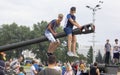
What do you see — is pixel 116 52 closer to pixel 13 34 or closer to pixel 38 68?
pixel 38 68

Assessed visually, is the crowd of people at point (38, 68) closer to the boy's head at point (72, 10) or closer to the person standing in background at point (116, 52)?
the boy's head at point (72, 10)

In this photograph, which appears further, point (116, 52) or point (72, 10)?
point (116, 52)

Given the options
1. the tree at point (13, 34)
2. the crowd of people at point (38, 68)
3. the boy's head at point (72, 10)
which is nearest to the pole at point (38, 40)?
the crowd of people at point (38, 68)

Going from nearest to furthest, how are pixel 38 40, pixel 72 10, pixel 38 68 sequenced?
pixel 38 40 < pixel 72 10 < pixel 38 68

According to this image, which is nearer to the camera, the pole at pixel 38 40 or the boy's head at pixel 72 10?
the pole at pixel 38 40

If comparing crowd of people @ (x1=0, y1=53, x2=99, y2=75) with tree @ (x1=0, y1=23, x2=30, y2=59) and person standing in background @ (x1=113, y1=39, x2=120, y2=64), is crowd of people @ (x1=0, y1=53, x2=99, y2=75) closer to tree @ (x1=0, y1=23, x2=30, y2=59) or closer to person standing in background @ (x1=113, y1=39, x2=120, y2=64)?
person standing in background @ (x1=113, y1=39, x2=120, y2=64)

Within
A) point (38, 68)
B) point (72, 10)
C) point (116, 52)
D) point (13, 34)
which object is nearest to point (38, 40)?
point (72, 10)

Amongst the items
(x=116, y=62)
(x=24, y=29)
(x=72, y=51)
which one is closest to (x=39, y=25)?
(x=24, y=29)

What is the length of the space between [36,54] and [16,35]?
820 centimetres

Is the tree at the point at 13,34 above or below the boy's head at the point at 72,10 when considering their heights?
above

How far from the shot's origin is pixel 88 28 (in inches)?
302

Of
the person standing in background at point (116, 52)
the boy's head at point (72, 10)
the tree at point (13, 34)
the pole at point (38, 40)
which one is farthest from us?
the tree at point (13, 34)

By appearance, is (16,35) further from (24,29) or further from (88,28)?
(88,28)

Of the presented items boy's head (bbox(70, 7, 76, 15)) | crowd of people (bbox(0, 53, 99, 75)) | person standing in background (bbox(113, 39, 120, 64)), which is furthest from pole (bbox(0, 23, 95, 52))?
person standing in background (bbox(113, 39, 120, 64))
